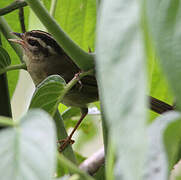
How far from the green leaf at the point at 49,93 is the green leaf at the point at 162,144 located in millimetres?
500

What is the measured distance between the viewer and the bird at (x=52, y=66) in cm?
224

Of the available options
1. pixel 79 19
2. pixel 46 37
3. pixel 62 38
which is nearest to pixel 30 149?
pixel 62 38

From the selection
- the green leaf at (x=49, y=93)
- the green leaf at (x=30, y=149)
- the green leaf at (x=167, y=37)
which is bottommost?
the green leaf at (x=49, y=93)

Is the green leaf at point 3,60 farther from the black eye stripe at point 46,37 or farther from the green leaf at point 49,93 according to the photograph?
the black eye stripe at point 46,37

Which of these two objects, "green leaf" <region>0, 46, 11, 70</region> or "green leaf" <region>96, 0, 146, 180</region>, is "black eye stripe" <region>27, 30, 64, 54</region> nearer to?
"green leaf" <region>0, 46, 11, 70</region>

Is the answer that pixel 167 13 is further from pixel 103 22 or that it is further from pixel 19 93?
pixel 19 93

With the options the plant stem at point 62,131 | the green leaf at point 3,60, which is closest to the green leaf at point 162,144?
the plant stem at point 62,131

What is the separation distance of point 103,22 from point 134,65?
74 mm

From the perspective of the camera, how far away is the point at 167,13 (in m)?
0.57

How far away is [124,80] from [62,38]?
1.84 ft

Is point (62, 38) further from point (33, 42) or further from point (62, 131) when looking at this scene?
point (33, 42)

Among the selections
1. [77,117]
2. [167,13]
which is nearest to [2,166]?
[167,13]

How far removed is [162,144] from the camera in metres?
0.56

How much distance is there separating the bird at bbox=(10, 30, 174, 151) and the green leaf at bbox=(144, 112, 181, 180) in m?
1.53
